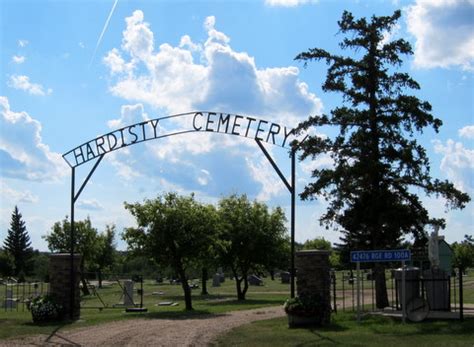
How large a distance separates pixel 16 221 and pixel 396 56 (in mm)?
102551

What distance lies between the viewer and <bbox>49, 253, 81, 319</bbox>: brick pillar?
67.8 feet

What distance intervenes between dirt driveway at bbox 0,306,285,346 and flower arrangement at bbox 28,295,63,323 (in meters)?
1.96

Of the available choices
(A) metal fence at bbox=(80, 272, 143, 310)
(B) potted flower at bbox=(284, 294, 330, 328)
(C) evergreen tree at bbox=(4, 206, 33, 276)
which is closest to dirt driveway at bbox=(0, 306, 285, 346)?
(B) potted flower at bbox=(284, 294, 330, 328)

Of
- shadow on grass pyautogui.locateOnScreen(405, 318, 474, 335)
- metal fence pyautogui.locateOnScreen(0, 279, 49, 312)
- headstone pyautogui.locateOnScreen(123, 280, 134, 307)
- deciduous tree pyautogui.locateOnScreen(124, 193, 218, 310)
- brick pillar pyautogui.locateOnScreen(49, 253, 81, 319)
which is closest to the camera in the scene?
shadow on grass pyautogui.locateOnScreen(405, 318, 474, 335)

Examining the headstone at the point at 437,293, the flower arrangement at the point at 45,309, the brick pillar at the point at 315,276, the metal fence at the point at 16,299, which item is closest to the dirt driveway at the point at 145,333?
the flower arrangement at the point at 45,309

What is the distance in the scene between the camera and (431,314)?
18.0 metres

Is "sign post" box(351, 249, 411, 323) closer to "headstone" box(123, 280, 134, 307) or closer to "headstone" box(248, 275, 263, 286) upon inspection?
"headstone" box(123, 280, 134, 307)

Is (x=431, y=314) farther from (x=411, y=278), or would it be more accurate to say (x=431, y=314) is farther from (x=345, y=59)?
(x=345, y=59)

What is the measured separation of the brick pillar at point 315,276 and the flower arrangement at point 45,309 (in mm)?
7839

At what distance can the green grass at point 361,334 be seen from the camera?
1365 cm

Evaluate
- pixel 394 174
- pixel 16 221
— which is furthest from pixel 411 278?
pixel 16 221

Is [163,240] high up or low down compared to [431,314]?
up

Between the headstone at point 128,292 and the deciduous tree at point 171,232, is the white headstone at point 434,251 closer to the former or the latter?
the deciduous tree at point 171,232

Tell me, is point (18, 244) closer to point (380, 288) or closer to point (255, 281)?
point (255, 281)
